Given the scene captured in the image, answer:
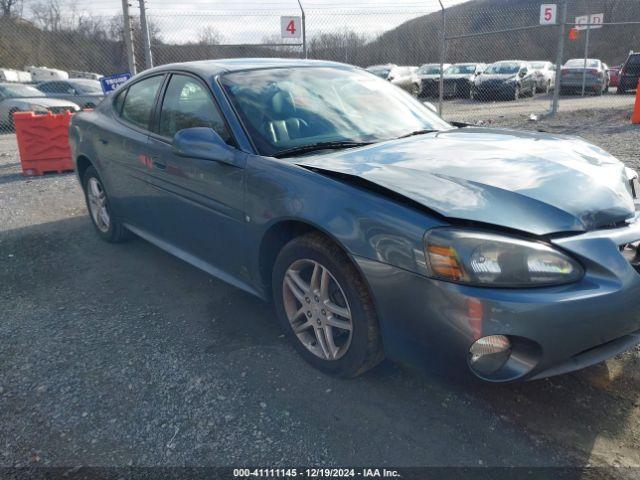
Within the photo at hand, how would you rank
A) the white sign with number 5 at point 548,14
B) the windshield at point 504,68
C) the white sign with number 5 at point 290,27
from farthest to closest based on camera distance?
the windshield at point 504,68
the white sign with number 5 at point 548,14
the white sign with number 5 at point 290,27

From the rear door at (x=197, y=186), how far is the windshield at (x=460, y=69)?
63.9 feet

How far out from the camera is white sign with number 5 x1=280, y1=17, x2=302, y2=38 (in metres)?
9.63

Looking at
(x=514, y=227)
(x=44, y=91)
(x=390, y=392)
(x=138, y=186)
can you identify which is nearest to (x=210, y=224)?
(x=138, y=186)

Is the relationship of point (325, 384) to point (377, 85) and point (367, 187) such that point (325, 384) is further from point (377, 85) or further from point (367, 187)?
point (377, 85)

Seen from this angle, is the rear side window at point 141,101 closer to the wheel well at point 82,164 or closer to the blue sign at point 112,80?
the wheel well at point 82,164

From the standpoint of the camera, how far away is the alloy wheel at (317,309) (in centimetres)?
253

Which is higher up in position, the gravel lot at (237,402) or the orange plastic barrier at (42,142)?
the orange plastic barrier at (42,142)

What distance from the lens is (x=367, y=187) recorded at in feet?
7.78

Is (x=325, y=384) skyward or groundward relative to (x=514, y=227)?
groundward

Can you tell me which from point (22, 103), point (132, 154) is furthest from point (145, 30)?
point (22, 103)

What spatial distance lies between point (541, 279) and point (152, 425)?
1.75 meters

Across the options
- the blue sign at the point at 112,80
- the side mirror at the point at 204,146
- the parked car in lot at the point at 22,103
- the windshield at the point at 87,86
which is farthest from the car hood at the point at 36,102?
the side mirror at the point at 204,146

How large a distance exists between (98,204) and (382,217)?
3.38 metres

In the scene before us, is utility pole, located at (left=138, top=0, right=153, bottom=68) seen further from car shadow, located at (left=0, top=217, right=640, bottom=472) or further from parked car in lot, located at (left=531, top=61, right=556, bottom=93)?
parked car in lot, located at (left=531, top=61, right=556, bottom=93)
